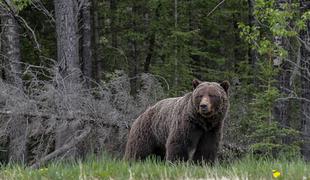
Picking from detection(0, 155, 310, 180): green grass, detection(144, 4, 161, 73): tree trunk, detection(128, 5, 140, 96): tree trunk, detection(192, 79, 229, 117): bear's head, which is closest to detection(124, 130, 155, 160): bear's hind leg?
detection(192, 79, 229, 117): bear's head

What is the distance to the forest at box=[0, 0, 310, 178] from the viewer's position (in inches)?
501

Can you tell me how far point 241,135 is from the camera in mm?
15664

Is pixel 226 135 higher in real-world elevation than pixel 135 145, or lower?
lower

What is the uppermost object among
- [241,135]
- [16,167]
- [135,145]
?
[16,167]

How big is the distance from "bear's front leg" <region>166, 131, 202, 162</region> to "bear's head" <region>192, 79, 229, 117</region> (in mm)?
439

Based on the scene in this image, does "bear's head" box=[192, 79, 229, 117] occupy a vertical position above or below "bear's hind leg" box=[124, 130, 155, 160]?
above

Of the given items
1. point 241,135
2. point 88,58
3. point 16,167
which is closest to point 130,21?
point 88,58

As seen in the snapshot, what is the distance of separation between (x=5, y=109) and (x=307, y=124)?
774cm

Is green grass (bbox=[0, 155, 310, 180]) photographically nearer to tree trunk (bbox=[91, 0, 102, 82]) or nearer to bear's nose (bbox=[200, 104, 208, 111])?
bear's nose (bbox=[200, 104, 208, 111])

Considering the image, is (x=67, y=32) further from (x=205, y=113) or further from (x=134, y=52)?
(x=134, y=52)

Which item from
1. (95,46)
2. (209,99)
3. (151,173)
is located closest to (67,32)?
(209,99)

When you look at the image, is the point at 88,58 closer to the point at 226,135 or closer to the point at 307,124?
the point at 226,135

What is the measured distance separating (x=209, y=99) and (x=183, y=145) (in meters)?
0.88

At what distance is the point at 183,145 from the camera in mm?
8773
